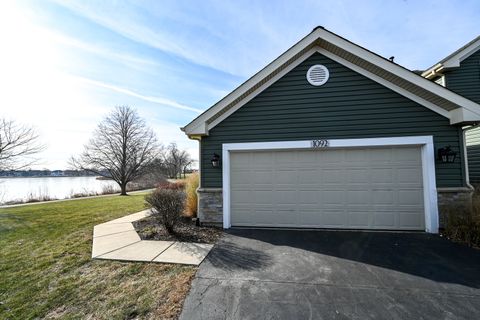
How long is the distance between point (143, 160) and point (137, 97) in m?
11.3

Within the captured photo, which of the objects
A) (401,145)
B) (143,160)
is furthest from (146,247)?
(143,160)

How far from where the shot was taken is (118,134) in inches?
903

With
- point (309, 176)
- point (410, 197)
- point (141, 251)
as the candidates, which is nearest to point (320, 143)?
point (309, 176)

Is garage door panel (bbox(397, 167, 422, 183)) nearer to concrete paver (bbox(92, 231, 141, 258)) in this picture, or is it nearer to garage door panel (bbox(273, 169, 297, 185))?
garage door panel (bbox(273, 169, 297, 185))

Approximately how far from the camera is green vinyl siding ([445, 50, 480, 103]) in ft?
24.7

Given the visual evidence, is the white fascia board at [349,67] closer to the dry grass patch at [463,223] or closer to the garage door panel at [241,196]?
the garage door panel at [241,196]

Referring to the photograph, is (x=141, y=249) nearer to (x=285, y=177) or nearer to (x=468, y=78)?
(x=285, y=177)

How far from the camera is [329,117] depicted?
228 inches

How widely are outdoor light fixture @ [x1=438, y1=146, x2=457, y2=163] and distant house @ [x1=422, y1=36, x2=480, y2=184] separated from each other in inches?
149

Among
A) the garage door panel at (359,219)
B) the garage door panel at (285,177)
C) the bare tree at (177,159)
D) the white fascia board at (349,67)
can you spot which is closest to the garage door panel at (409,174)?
the garage door panel at (359,219)

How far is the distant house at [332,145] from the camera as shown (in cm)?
532

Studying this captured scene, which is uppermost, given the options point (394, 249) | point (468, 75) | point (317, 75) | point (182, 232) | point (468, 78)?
point (468, 75)

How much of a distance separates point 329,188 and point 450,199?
288cm

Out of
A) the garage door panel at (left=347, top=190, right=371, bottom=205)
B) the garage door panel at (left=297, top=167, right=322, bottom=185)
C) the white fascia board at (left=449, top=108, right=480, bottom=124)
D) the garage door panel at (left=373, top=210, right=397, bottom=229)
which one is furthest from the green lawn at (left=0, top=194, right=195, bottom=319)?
the white fascia board at (left=449, top=108, right=480, bottom=124)
